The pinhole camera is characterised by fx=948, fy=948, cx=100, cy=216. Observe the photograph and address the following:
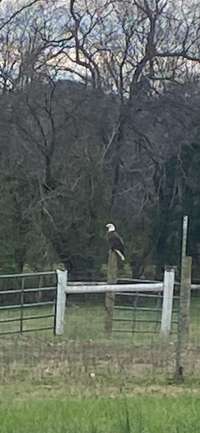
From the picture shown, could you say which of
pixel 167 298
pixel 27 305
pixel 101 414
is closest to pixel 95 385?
pixel 101 414

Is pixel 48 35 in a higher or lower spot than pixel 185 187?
higher

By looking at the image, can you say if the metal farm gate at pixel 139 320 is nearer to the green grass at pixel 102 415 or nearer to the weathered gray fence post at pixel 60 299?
the weathered gray fence post at pixel 60 299

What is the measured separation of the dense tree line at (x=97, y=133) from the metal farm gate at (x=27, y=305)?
5.08 feet

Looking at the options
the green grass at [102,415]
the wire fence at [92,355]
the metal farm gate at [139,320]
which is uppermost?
the metal farm gate at [139,320]

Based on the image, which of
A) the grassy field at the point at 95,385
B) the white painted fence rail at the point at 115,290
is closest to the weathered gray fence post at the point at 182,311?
the grassy field at the point at 95,385

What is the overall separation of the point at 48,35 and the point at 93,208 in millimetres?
5306

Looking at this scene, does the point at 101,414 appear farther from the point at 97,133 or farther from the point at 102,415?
the point at 97,133

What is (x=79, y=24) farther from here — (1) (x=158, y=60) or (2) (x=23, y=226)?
(2) (x=23, y=226)

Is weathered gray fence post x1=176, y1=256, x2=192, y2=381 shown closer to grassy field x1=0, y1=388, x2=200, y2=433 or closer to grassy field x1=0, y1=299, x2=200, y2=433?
grassy field x1=0, y1=299, x2=200, y2=433

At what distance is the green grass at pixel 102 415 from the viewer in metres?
5.58

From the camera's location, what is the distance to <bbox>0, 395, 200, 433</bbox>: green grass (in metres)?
5.58

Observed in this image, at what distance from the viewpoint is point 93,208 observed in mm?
27953

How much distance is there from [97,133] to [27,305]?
16.2m

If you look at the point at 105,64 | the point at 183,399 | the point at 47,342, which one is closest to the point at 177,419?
the point at 183,399
